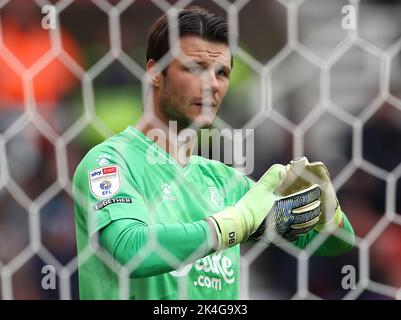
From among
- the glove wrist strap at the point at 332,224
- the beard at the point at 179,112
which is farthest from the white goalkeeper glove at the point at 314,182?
the beard at the point at 179,112

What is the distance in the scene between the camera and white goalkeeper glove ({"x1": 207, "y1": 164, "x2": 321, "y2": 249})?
0.67 metres

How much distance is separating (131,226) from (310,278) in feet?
2.01

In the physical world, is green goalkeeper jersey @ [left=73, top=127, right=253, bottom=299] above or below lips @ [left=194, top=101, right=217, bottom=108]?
below

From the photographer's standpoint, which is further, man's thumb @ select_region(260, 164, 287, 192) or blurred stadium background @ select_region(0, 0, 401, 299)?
blurred stadium background @ select_region(0, 0, 401, 299)

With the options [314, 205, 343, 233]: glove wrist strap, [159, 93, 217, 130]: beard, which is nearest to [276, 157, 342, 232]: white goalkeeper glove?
[314, 205, 343, 233]: glove wrist strap

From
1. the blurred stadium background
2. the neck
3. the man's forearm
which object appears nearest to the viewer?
the man's forearm

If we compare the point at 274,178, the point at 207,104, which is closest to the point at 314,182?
the point at 274,178

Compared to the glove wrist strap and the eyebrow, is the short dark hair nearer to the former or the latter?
the eyebrow

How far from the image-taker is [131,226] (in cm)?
65

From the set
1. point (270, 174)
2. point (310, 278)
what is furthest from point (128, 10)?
point (310, 278)

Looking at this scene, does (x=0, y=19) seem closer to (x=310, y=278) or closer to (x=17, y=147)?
(x=17, y=147)

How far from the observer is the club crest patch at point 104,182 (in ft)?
2.19

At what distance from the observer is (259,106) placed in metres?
0.99

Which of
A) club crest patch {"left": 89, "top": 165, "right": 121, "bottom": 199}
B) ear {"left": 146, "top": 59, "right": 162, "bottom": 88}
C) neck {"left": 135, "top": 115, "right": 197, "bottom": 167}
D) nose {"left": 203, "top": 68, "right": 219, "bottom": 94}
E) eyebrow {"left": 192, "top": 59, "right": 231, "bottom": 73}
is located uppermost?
ear {"left": 146, "top": 59, "right": 162, "bottom": 88}
